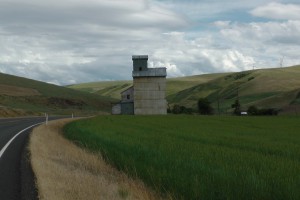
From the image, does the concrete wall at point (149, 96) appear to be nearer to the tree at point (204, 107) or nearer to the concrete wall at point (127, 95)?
the concrete wall at point (127, 95)

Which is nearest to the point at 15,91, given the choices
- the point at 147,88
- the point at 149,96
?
the point at 147,88

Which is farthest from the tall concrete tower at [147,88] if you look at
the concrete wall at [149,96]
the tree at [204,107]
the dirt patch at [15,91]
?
the dirt patch at [15,91]

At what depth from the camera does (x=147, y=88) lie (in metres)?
96.9

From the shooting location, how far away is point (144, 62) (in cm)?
9944

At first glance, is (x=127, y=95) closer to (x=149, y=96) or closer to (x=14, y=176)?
(x=149, y=96)

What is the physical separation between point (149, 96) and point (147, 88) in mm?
1705

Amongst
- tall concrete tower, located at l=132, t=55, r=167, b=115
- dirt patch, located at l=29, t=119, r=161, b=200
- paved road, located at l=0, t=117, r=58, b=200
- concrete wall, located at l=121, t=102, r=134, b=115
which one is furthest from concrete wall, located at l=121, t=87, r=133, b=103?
dirt patch, located at l=29, t=119, r=161, b=200

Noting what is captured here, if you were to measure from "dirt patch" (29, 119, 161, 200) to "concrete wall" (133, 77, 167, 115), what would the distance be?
7693cm

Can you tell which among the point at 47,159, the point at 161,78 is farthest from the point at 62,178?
the point at 161,78

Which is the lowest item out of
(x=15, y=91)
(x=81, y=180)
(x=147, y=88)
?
(x=81, y=180)

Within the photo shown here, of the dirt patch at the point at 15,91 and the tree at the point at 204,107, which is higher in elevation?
the dirt patch at the point at 15,91

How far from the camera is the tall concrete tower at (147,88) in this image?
95.5 metres

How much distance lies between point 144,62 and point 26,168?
85308 mm

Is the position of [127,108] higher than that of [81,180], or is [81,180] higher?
[127,108]
